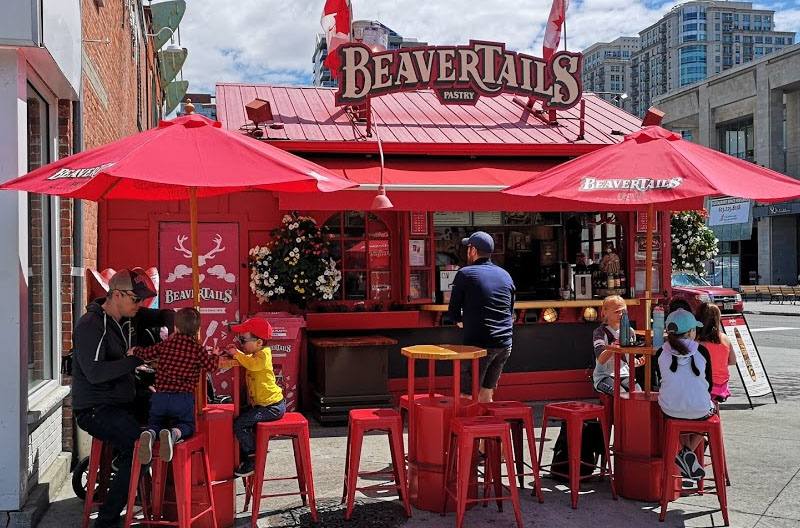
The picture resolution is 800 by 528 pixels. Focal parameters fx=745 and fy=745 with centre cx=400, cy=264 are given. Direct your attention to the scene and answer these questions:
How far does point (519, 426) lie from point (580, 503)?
687 millimetres

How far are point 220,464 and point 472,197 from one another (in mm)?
4612

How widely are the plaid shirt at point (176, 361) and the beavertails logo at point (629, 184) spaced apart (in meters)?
2.77

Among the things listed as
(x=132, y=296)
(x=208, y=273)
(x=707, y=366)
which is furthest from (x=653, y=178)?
(x=208, y=273)

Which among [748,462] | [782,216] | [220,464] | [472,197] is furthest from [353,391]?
[782,216]

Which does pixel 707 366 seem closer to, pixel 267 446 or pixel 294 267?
pixel 267 446

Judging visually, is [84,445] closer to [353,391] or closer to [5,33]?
[353,391]

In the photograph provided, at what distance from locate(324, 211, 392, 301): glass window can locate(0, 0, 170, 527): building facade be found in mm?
2849

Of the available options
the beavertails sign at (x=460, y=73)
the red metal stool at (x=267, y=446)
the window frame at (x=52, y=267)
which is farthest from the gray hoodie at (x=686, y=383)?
the beavertails sign at (x=460, y=73)

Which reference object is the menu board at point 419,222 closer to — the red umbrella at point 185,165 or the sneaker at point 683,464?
the red umbrella at point 185,165

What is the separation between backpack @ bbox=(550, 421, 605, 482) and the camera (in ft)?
19.0

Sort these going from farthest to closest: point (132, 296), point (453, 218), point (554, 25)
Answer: point (554, 25), point (453, 218), point (132, 296)

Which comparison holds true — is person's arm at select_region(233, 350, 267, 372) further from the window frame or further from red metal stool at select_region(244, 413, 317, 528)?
the window frame

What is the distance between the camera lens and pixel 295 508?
17.3 ft

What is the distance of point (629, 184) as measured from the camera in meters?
5.02
